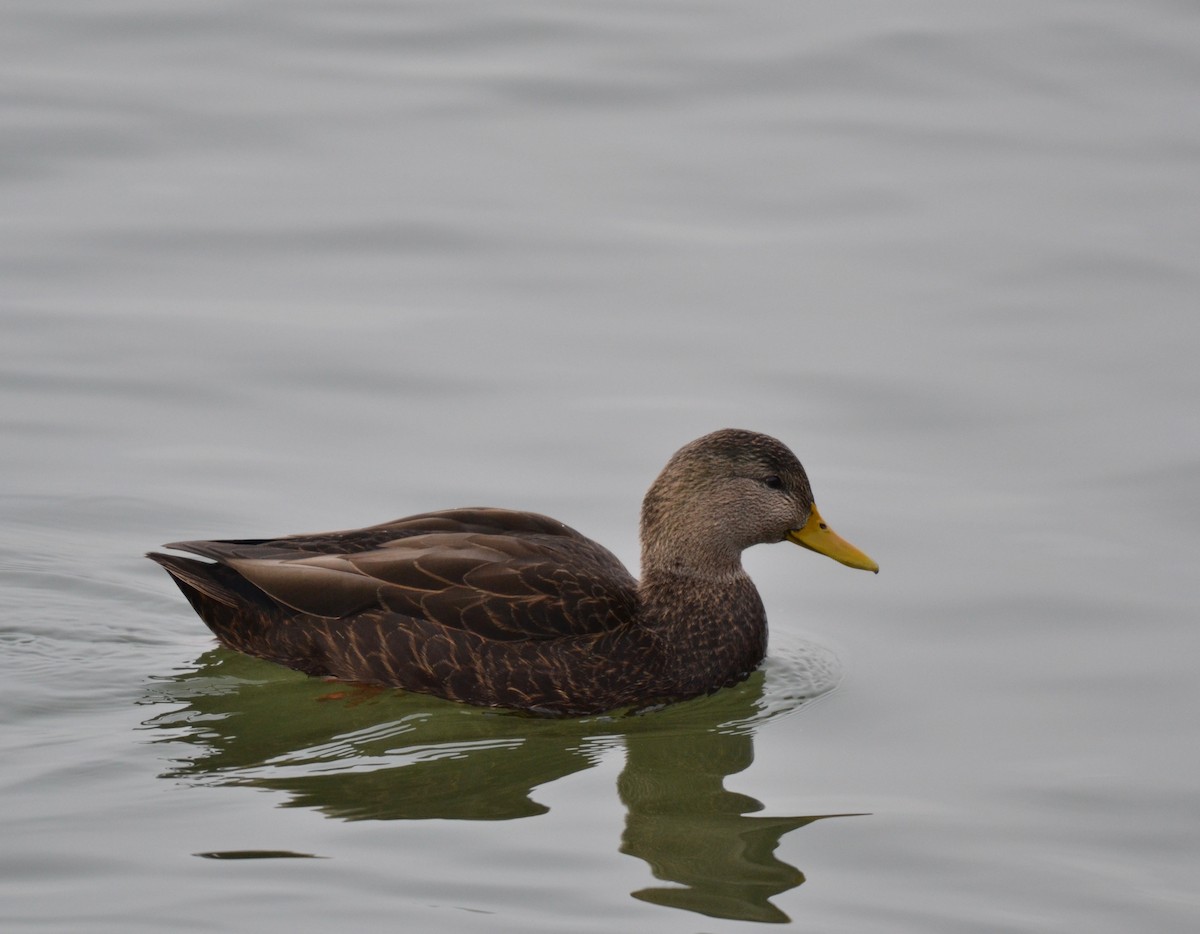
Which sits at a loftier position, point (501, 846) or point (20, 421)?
point (20, 421)

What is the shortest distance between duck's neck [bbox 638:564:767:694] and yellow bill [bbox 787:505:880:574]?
0.31 metres

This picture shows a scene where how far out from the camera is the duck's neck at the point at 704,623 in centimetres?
910

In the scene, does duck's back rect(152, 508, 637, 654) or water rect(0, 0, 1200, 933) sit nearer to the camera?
water rect(0, 0, 1200, 933)

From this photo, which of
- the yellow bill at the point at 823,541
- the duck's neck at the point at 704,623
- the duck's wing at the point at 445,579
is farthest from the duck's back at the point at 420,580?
the yellow bill at the point at 823,541

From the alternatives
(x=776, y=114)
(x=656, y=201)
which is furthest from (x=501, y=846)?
(x=776, y=114)

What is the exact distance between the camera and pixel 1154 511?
1024 centimetres

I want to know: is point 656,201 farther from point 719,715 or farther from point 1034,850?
point 1034,850

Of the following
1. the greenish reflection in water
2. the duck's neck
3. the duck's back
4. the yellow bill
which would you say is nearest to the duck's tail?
the duck's back

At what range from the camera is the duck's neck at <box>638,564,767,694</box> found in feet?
29.9

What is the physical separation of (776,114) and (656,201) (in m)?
1.75

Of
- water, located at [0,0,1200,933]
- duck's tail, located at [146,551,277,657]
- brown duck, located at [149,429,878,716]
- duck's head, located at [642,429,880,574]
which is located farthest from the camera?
duck's head, located at [642,429,880,574]

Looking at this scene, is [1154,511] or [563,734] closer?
[563,734]

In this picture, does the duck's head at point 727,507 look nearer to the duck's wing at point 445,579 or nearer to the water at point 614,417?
the duck's wing at point 445,579

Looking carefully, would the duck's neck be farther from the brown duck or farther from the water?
the water
